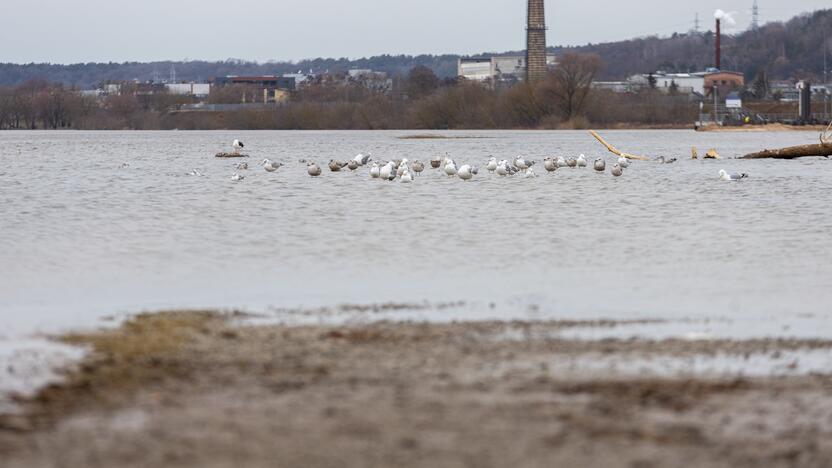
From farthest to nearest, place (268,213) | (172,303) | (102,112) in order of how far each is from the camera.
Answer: (102,112) → (268,213) → (172,303)

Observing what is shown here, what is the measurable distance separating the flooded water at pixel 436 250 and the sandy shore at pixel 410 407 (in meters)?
2.06

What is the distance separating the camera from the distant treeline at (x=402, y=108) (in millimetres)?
138500

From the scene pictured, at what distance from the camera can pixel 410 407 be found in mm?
8266

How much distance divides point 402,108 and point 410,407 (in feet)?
486

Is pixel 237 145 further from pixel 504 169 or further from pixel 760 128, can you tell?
pixel 760 128

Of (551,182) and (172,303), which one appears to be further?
(551,182)

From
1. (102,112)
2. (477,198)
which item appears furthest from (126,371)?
(102,112)

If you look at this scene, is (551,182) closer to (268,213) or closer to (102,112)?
(268,213)

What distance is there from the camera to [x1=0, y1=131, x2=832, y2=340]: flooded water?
13.8 metres

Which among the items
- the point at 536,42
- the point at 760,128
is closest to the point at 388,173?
the point at 760,128

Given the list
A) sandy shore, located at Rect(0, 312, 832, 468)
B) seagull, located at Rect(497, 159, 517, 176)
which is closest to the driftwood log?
seagull, located at Rect(497, 159, 517, 176)

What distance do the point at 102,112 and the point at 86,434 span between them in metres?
174

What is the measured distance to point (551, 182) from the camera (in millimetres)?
38375

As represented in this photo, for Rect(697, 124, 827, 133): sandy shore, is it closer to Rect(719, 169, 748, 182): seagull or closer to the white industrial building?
the white industrial building
